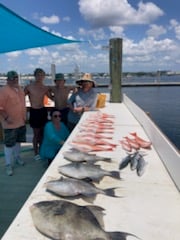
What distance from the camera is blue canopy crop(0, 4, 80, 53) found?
4.28m

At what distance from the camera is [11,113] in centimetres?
406

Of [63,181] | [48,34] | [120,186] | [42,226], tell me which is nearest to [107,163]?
[120,186]

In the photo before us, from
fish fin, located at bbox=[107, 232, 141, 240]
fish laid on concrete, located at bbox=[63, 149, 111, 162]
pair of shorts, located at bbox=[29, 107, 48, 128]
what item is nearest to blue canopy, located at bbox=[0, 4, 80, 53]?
pair of shorts, located at bbox=[29, 107, 48, 128]

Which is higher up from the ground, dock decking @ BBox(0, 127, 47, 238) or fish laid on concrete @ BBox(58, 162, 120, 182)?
fish laid on concrete @ BBox(58, 162, 120, 182)

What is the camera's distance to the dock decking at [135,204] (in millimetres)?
1589

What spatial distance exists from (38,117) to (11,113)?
848 mm

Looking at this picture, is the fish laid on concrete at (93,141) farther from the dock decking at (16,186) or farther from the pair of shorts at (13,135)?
the pair of shorts at (13,135)

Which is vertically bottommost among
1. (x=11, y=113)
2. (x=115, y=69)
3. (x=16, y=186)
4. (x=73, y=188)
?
(x=16, y=186)

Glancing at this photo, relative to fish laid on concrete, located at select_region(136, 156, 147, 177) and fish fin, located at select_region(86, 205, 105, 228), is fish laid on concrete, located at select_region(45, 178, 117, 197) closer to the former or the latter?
fish fin, located at select_region(86, 205, 105, 228)

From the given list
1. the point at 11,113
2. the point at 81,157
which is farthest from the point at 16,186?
the point at 81,157

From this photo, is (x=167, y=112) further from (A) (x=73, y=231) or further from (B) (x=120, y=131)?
(A) (x=73, y=231)

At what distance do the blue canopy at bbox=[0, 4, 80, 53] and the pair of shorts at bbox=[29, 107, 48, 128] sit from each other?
3.79ft

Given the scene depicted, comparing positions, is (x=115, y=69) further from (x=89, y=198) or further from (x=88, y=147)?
(x=89, y=198)

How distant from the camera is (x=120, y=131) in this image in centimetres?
399
